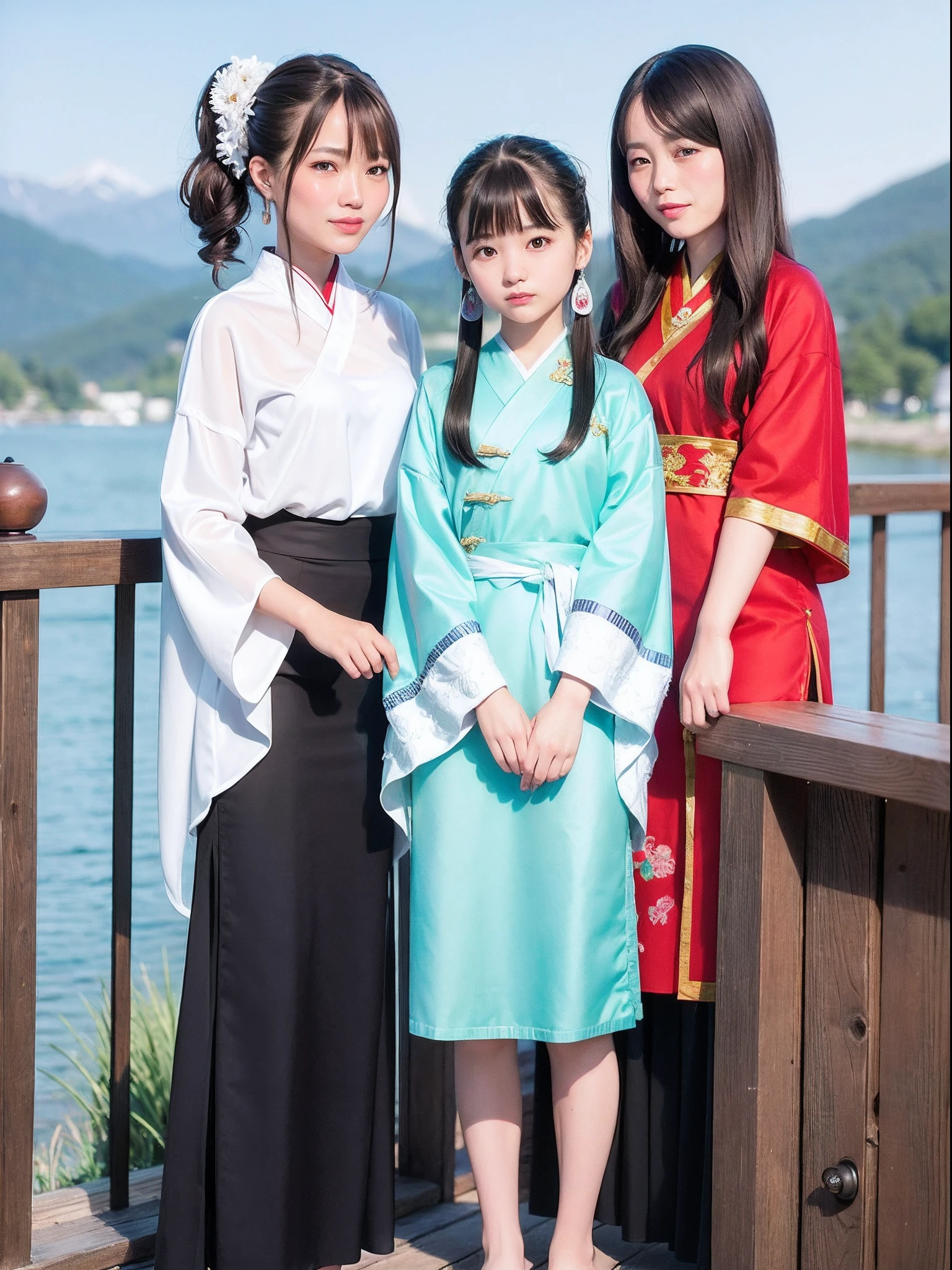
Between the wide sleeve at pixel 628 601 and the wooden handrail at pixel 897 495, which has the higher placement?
the wooden handrail at pixel 897 495

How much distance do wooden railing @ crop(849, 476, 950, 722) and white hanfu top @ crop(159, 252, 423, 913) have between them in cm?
159

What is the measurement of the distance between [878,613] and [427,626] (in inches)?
74.0

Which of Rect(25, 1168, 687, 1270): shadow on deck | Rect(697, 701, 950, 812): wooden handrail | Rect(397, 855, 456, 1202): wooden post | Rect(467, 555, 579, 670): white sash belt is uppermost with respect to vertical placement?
Rect(467, 555, 579, 670): white sash belt

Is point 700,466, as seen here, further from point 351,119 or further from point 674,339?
point 351,119

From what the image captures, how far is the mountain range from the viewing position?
34.5 m

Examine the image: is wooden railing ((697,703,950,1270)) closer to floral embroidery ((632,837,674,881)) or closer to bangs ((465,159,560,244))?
floral embroidery ((632,837,674,881))

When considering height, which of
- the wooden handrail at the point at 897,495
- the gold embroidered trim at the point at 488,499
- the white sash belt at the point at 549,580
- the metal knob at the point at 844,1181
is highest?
the wooden handrail at the point at 897,495

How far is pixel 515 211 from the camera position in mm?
1609

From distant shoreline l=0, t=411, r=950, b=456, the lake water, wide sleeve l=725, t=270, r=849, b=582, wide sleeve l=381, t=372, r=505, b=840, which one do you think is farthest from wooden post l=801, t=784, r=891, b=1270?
distant shoreline l=0, t=411, r=950, b=456

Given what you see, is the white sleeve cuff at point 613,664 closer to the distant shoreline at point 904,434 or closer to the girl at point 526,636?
the girl at point 526,636

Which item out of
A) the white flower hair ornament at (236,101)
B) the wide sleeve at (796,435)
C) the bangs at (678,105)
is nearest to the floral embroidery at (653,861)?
the wide sleeve at (796,435)

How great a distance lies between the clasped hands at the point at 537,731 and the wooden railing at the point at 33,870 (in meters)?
0.20

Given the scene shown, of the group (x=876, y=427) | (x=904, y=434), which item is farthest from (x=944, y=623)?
(x=876, y=427)

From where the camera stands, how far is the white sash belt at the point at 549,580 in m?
1.65
